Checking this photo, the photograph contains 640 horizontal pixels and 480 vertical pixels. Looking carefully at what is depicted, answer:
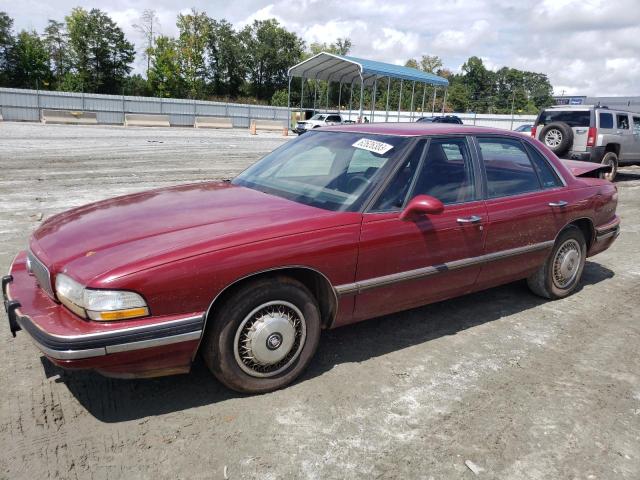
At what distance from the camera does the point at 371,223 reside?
3.18 metres

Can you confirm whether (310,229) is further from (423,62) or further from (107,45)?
(423,62)

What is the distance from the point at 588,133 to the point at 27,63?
5972 centimetres

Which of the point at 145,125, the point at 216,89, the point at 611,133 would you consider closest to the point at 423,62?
the point at 216,89

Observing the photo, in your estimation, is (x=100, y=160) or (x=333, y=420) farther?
(x=100, y=160)

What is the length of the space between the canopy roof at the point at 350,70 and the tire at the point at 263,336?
90.4 feet

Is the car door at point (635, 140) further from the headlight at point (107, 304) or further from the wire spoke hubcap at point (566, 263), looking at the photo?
the headlight at point (107, 304)

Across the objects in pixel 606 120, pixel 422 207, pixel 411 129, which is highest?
pixel 606 120

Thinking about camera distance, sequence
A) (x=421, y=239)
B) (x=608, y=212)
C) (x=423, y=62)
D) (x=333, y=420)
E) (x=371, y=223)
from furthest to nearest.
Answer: (x=423, y=62), (x=608, y=212), (x=421, y=239), (x=371, y=223), (x=333, y=420)

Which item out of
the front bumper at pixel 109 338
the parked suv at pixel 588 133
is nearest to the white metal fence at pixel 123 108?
the parked suv at pixel 588 133

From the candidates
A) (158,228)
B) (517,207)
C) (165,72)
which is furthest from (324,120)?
(165,72)

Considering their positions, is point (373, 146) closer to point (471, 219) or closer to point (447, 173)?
point (447, 173)

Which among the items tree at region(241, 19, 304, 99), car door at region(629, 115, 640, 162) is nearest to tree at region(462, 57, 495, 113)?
tree at region(241, 19, 304, 99)

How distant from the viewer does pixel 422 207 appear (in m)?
3.20

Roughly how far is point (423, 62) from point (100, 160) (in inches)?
3754
